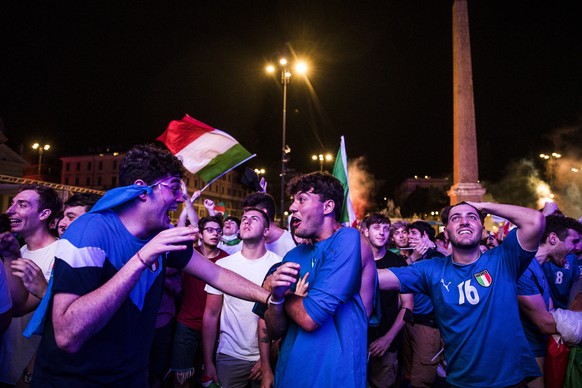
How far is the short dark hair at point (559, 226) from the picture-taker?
478 centimetres

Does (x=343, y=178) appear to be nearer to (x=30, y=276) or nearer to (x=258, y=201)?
(x=258, y=201)

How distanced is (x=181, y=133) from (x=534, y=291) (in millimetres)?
6517

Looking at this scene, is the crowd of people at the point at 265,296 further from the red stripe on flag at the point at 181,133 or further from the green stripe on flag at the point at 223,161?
the red stripe on flag at the point at 181,133

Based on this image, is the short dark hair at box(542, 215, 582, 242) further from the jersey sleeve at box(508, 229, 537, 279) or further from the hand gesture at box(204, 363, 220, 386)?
the hand gesture at box(204, 363, 220, 386)

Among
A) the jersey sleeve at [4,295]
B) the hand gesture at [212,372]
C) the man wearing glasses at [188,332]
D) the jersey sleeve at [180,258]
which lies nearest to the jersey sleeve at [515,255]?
the jersey sleeve at [180,258]

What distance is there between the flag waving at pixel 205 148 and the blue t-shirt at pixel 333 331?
215 inches

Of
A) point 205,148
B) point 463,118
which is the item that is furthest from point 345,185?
point 463,118

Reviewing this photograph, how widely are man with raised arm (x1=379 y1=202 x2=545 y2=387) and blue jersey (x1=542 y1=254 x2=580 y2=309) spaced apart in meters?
1.92

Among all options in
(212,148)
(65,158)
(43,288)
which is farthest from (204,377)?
(65,158)

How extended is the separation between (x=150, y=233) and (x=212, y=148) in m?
5.54

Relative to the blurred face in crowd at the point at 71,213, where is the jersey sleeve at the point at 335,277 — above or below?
below

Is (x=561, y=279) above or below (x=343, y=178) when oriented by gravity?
below

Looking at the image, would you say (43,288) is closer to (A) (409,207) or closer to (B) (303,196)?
(B) (303,196)

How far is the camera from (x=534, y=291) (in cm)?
387
